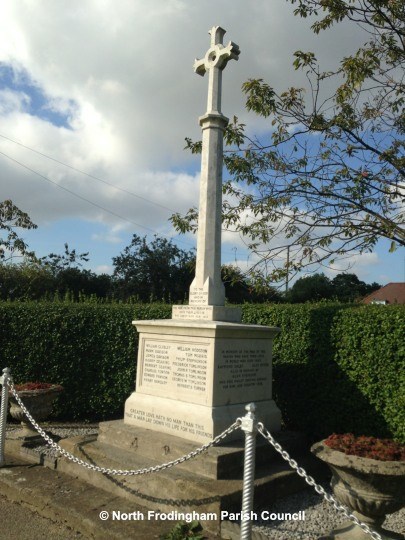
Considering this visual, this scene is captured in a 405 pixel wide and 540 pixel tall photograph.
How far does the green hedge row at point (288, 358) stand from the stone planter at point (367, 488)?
206 cm

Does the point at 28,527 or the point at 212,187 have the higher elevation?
the point at 212,187

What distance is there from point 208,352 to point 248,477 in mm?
2009

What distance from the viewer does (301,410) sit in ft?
22.4

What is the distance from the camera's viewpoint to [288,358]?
23.3 ft

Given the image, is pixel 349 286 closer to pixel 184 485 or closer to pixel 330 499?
pixel 184 485

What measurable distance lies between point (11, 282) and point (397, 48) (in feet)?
64.6

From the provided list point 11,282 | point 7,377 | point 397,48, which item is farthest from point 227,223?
point 11,282

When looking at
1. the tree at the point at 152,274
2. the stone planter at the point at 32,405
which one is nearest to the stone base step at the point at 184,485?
the stone planter at the point at 32,405

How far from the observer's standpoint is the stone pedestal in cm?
537

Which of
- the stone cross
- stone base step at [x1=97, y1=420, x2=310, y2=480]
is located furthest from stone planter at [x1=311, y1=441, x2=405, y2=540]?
the stone cross

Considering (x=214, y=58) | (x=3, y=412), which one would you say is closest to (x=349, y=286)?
(x=214, y=58)

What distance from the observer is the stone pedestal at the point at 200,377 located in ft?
17.6

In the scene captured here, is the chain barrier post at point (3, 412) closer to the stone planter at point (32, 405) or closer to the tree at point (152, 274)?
the stone planter at point (32, 405)

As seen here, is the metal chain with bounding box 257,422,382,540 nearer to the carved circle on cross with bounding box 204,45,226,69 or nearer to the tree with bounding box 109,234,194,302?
the carved circle on cross with bounding box 204,45,226,69
